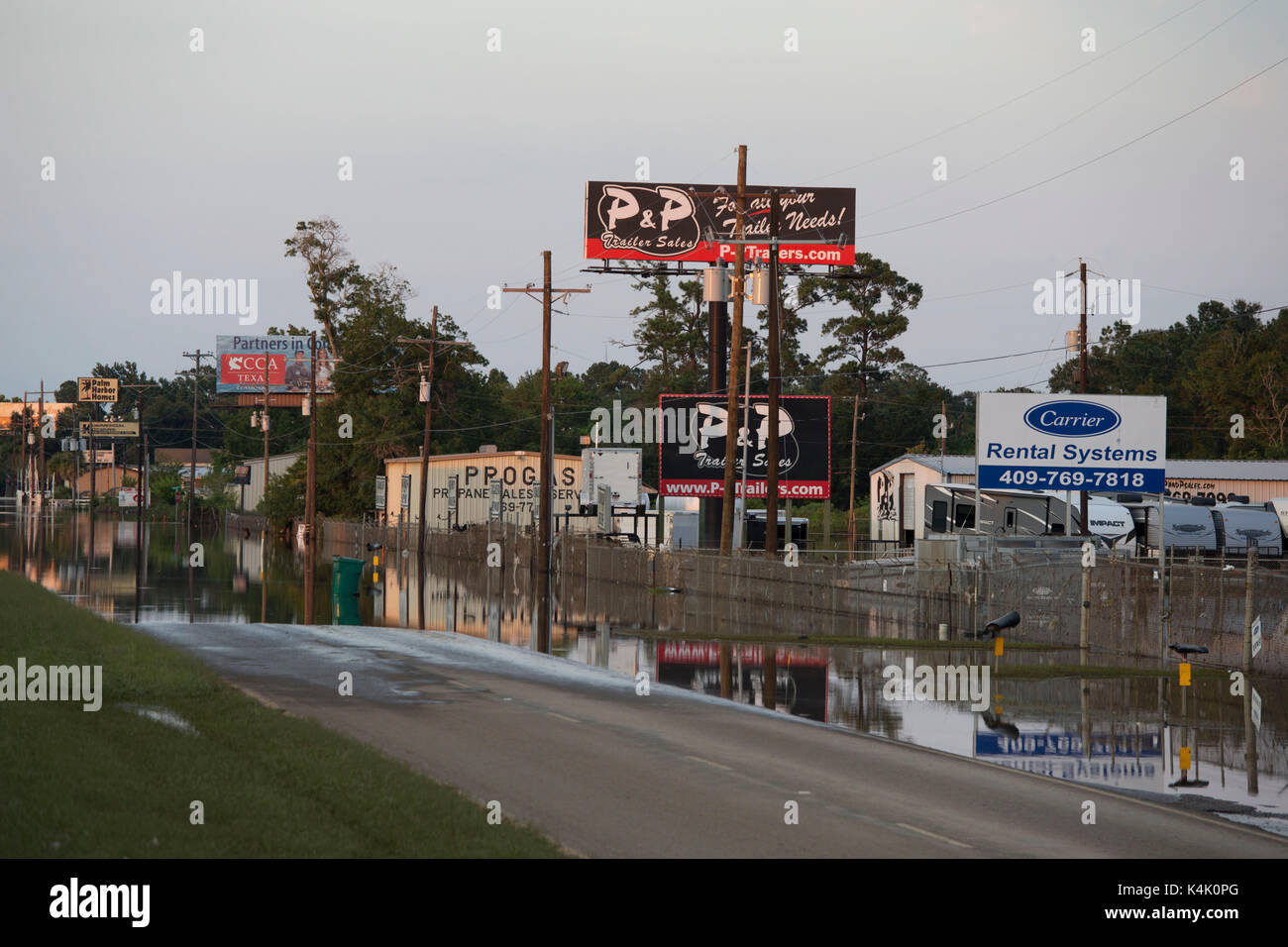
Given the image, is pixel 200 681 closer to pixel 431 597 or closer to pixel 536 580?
pixel 431 597

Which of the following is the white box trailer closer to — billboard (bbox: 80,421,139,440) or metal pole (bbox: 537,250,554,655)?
metal pole (bbox: 537,250,554,655)

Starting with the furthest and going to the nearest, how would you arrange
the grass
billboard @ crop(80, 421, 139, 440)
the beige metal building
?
billboard @ crop(80, 421, 139, 440)
the beige metal building
the grass

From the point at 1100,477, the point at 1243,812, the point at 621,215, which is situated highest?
the point at 621,215

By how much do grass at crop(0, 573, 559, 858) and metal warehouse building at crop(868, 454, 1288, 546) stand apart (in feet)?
101

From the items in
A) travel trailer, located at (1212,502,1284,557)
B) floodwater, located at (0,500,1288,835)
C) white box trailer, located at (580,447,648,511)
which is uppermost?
white box trailer, located at (580,447,648,511)

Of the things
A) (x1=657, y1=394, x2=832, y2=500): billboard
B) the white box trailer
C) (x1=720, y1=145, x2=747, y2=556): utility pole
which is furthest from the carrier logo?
the white box trailer

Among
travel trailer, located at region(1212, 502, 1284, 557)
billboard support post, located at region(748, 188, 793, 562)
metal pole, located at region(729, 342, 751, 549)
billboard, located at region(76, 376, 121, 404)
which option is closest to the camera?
billboard support post, located at region(748, 188, 793, 562)

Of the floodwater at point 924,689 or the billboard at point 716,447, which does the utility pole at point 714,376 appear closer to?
the billboard at point 716,447

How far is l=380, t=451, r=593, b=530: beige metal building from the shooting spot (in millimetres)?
63125

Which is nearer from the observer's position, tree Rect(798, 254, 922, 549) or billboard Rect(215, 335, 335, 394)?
tree Rect(798, 254, 922, 549)

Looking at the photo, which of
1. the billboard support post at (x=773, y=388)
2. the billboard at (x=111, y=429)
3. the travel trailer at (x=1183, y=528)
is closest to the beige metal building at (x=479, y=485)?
the billboard support post at (x=773, y=388)
